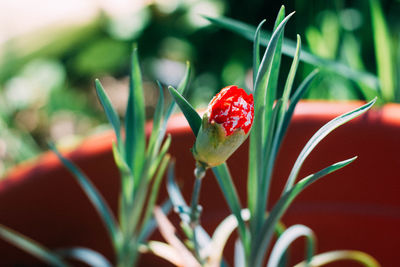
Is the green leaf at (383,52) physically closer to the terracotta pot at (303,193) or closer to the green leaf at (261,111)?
the terracotta pot at (303,193)

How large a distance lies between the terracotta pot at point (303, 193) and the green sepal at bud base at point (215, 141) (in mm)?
267

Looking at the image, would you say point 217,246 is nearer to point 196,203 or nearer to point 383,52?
point 196,203

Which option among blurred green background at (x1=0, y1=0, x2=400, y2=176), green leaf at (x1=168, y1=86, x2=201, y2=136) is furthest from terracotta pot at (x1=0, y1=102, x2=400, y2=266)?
blurred green background at (x1=0, y1=0, x2=400, y2=176)

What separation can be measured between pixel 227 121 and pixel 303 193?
341 millimetres

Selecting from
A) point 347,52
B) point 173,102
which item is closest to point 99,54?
point 347,52

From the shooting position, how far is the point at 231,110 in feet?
1.04

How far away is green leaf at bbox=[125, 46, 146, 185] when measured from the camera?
455mm

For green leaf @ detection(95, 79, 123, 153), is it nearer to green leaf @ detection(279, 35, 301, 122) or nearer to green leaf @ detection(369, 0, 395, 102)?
green leaf @ detection(279, 35, 301, 122)

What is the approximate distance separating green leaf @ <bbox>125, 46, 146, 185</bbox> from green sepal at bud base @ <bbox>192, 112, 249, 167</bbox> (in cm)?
14

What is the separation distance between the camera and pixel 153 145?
45 centimetres

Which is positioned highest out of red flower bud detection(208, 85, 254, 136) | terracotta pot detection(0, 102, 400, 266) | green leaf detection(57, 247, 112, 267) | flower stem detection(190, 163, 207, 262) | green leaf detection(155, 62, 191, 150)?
red flower bud detection(208, 85, 254, 136)

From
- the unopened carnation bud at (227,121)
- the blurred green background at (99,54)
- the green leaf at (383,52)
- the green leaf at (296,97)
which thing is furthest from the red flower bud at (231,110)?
the blurred green background at (99,54)

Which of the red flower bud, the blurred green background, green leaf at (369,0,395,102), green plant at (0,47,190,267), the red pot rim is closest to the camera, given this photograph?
the red flower bud

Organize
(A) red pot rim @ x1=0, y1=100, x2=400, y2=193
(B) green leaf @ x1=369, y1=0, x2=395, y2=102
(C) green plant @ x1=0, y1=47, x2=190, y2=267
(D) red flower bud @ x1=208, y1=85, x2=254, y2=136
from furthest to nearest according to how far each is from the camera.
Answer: (B) green leaf @ x1=369, y1=0, x2=395, y2=102, (A) red pot rim @ x1=0, y1=100, x2=400, y2=193, (C) green plant @ x1=0, y1=47, x2=190, y2=267, (D) red flower bud @ x1=208, y1=85, x2=254, y2=136
